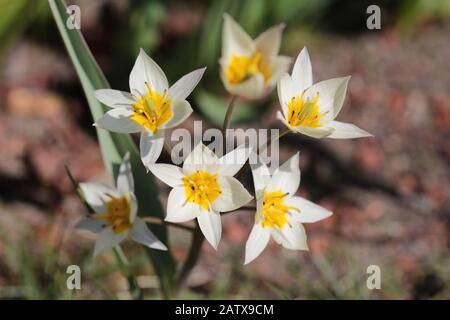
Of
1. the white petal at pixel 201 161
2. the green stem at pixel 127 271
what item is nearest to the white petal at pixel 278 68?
the white petal at pixel 201 161

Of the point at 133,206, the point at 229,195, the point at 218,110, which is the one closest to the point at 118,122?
the point at 133,206

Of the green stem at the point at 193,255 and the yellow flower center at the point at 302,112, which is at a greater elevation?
the yellow flower center at the point at 302,112

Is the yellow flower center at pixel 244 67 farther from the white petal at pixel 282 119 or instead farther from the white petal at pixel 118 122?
the white petal at pixel 118 122

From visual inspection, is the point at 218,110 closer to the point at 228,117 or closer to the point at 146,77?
the point at 146,77

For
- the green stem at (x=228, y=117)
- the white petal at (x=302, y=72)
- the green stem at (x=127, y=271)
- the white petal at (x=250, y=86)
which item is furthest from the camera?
the green stem at (x=127, y=271)

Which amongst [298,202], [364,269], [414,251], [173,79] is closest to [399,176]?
[414,251]

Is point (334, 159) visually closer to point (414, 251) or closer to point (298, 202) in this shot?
point (414, 251)
